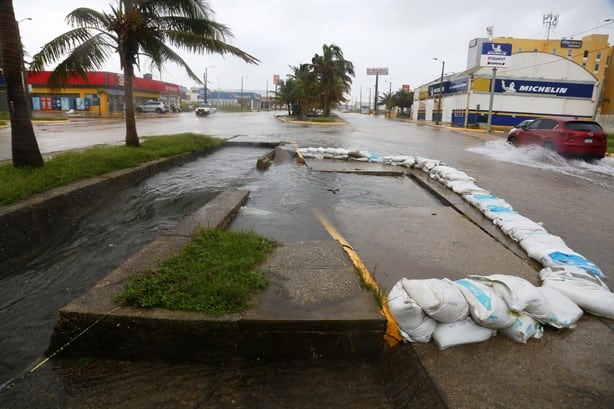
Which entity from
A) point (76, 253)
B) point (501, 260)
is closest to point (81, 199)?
point (76, 253)

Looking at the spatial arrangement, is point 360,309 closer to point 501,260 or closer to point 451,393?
point 451,393

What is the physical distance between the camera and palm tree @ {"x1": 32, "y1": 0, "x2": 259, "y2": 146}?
9.97m

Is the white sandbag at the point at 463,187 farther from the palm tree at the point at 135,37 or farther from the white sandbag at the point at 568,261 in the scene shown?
the palm tree at the point at 135,37

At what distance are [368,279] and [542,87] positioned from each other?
130ft

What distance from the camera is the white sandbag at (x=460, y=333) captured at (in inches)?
103

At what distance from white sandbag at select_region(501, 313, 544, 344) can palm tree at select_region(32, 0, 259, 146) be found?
995cm

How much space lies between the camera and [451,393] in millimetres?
2186

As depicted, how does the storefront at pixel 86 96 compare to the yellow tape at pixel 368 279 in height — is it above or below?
above

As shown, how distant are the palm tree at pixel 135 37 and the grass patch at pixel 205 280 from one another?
27.6 feet

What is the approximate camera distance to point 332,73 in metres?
43.3

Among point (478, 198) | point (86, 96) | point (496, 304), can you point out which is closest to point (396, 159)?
point (478, 198)

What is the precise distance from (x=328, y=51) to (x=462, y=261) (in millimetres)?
41696

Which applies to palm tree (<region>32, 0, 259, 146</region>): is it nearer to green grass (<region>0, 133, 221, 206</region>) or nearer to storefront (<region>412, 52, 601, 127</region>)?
green grass (<region>0, 133, 221, 206</region>)

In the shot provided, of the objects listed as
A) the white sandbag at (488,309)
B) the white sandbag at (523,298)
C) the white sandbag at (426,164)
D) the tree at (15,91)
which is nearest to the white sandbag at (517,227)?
the white sandbag at (523,298)
